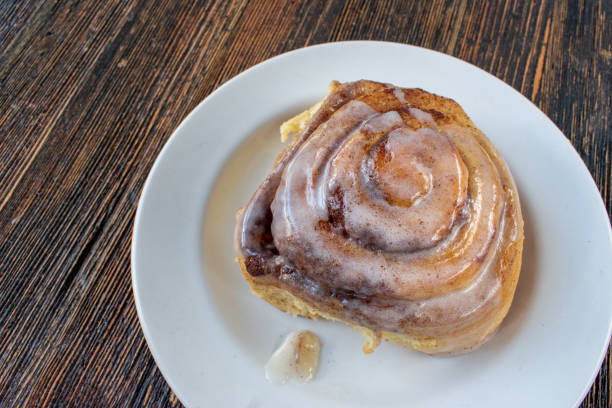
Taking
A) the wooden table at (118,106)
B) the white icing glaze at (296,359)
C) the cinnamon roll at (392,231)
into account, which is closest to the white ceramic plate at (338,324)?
the white icing glaze at (296,359)

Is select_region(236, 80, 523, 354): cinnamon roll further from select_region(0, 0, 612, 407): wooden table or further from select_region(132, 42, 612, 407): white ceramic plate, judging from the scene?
select_region(0, 0, 612, 407): wooden table

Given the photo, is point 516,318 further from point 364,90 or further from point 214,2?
point 214,2

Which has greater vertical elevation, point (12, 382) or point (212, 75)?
point (212, 75)

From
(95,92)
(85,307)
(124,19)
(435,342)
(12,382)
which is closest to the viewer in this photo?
(435,342)

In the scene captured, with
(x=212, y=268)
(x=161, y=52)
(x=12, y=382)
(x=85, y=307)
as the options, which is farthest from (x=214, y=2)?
(x=12, y=382)

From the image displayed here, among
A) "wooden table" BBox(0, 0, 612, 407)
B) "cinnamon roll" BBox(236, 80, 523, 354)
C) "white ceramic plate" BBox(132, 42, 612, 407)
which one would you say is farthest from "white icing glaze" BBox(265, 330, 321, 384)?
"wooden table" BBox(0, 0, 612, 407)
